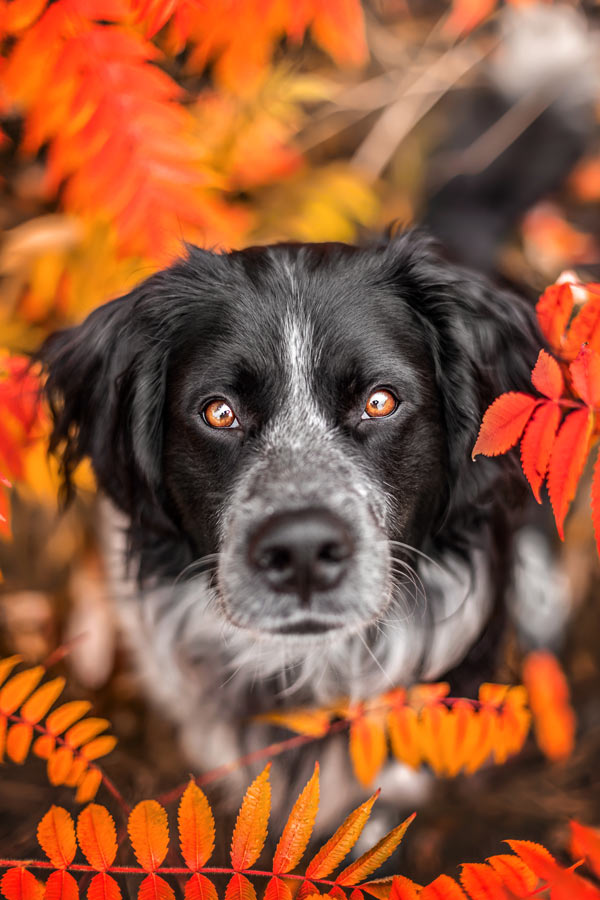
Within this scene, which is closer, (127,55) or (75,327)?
(127,55)

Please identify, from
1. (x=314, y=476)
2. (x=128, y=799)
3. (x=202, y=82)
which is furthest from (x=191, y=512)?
(x=202, y=82)

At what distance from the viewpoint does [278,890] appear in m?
1.67

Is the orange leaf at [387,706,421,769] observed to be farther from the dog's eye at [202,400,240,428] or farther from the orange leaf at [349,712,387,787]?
the dog's eye at [202,400,240,428]

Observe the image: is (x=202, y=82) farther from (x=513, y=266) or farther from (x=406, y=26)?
(x=513, y=266)

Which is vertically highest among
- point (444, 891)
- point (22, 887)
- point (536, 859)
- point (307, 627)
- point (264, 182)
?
point (264, 182)

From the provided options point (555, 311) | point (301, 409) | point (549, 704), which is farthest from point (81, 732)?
point (549, 704)

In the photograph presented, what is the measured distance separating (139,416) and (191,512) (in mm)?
351

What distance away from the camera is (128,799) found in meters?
2.39

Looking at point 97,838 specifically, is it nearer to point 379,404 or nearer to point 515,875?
point 515,875

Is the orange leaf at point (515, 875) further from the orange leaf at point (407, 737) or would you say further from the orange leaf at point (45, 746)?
the orange leaf at point (45, 746)

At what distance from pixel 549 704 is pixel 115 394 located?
2.34 meters

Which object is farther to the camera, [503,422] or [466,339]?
[466,339]

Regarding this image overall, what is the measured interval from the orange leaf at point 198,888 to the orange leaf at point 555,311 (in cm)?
176

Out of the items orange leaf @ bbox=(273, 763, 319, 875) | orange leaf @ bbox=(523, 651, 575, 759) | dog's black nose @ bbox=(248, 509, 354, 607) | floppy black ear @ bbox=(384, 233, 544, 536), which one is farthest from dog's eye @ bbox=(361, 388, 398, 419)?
orange leaf @ bbox=(523, 651, 575, 759)
